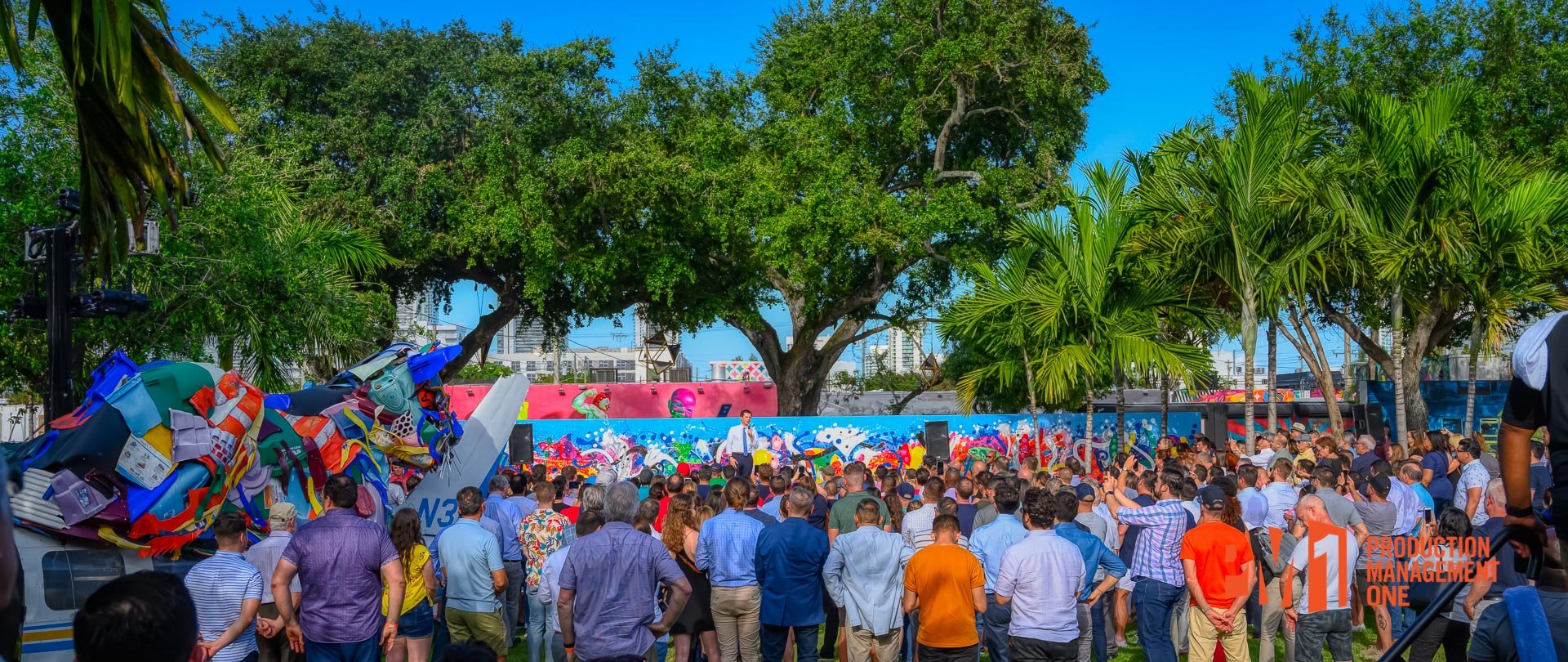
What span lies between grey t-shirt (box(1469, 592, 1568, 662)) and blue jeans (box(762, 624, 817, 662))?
5.15 meters

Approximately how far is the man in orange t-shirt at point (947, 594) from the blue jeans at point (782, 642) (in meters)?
1.28

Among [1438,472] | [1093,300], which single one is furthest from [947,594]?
[1093,300]

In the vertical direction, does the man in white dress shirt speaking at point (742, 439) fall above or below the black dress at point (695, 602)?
above

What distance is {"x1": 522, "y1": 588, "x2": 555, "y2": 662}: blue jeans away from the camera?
8461mm

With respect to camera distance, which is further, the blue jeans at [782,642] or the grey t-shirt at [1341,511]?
the grey t-shirt at [1341,511]

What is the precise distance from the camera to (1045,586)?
22.4 feet

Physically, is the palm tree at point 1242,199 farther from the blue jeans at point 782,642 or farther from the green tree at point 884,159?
the blue jeans at point 782,642

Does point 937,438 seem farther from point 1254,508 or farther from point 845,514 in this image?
point 845,514

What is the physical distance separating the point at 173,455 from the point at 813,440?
14.7 meters

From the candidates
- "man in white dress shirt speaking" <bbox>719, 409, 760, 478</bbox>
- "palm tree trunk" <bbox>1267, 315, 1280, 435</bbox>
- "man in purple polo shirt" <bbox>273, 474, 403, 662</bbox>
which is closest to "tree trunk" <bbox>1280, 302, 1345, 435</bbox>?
"palm tree trunk" <bbox>1267, 315, 1280, 435</bbox>

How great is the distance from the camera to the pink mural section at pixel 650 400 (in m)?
37.4

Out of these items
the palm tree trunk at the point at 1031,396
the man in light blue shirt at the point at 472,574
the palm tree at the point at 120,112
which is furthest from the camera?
the palm tree trunk at the point at 1031,396

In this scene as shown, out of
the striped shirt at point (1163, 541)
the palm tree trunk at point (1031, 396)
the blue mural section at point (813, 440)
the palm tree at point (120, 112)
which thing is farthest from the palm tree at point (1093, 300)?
the palm tree at point (120, 112)

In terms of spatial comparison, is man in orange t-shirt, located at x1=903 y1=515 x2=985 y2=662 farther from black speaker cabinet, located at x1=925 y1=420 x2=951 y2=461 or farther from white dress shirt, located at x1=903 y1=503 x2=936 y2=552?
black speaker cabinet, located at x1=925 y1=420 x2=951 y2=461
